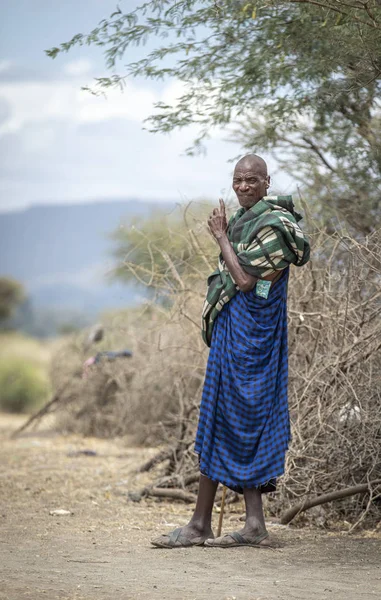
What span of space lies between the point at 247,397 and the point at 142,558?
0.95 m

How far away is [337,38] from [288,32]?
65 cm

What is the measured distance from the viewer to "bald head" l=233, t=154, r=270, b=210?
15.8 feet

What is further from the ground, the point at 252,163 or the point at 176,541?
the point at 252,163

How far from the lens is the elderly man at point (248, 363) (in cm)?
472

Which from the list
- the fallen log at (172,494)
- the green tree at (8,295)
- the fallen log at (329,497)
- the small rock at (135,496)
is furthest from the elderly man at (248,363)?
the green tree at (8,295)

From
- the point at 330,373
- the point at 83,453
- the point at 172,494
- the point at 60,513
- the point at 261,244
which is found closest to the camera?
the point at 261,244

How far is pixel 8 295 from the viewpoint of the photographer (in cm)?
5878

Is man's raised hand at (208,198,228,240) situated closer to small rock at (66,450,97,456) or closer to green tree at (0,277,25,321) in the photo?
small rock at (66,450,97,456)

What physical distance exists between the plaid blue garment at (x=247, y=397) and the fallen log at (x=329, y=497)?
539mm

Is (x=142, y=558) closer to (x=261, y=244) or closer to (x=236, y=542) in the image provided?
(x=236, y=542)

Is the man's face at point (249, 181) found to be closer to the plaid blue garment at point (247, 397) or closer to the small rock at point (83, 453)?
the plaid blue garment at point (247, 397)

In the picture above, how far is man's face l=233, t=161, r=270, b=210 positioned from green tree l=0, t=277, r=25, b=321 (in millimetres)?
54155

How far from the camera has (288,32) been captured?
19.9 ft

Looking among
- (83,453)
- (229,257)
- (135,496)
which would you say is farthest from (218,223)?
(83,453)
